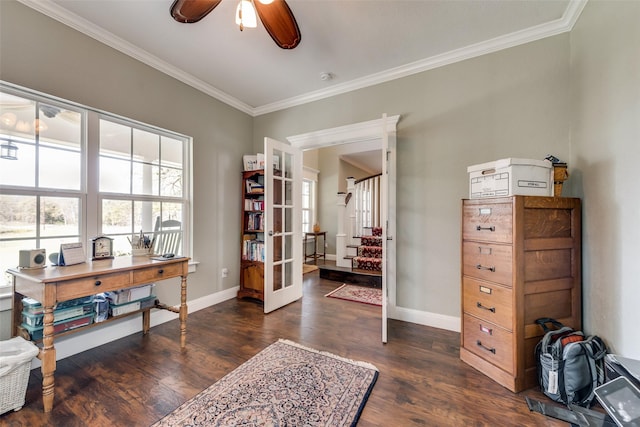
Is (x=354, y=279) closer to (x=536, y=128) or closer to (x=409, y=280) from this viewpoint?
(x=409, y=280)

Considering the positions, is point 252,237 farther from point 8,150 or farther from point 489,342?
point 489,342

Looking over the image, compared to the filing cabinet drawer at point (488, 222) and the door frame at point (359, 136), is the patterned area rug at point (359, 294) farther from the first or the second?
the filing cabinet drawer at point (488, 222)

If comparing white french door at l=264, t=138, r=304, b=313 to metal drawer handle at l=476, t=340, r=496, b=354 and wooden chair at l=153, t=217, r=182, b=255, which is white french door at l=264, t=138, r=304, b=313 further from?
metal drawer handle at l=476, t=340, r=496, b=354

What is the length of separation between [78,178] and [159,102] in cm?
108

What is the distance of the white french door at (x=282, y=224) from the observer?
3.04 metres

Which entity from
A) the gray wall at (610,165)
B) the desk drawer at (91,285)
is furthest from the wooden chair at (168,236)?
the gray wall at (610,165)

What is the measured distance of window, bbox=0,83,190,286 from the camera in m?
Answer: 1.91

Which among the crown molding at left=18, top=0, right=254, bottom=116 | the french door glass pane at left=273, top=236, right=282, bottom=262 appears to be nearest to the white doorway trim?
the crown molding at left=18, top=0, right=254, bottom=116

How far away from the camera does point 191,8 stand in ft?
5.13

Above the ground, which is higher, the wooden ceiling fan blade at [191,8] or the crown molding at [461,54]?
the crown molding at [461,54]

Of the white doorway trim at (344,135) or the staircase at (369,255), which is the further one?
the staircase at (369,255)

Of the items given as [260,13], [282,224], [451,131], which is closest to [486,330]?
[451,131]

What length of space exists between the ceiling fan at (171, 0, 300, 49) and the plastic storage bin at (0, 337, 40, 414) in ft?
7.29

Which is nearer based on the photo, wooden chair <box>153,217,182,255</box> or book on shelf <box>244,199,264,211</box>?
wooden chair <box>153,217,182,255</box>
